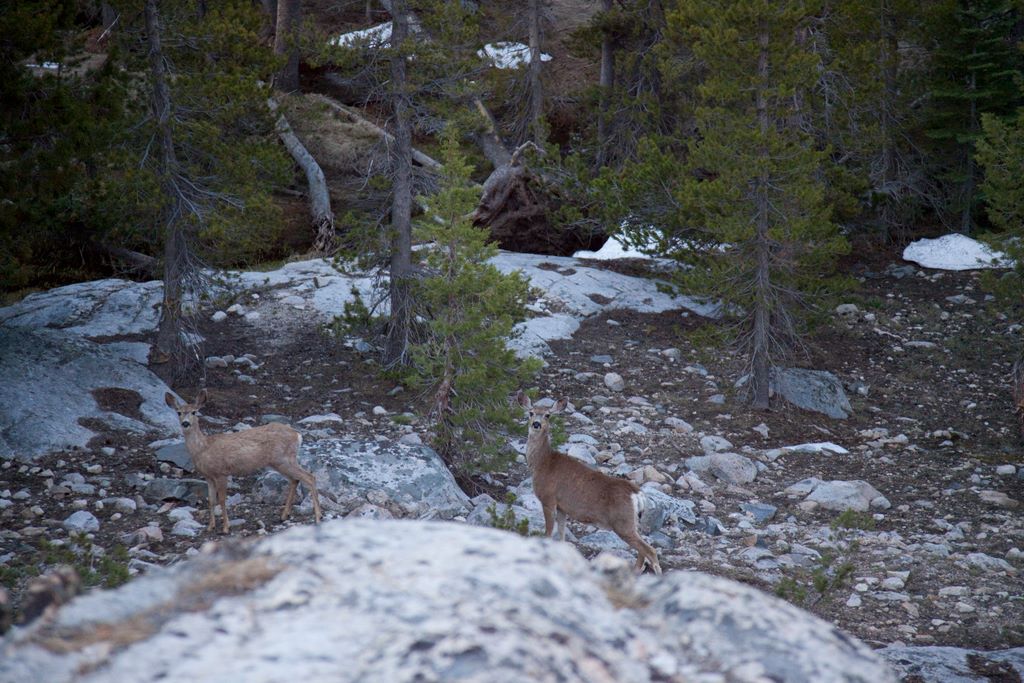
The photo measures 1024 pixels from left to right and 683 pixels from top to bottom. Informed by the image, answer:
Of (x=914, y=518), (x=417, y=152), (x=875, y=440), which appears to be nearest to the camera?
(x=914, y=518)

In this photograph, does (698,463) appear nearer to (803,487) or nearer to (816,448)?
(803,487)

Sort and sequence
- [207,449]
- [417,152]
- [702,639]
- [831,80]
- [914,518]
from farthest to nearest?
[417,152] → [831,80] → [914,518] → [207,449] → [702,639]

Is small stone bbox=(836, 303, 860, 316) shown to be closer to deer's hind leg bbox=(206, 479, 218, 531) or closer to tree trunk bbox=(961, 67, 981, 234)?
tree trunk bbox=(961, 67, 981, 234)

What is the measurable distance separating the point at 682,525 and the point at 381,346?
679cm

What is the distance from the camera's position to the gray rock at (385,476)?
10180mm

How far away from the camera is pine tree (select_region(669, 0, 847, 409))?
1401 cm

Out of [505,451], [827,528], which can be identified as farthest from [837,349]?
[505,451]

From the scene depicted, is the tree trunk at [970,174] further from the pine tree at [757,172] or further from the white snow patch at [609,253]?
the pine tree at [757,172]

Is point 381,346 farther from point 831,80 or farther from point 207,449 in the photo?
point 831,80

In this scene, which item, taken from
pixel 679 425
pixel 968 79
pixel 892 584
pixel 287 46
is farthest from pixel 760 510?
pixel 287 46

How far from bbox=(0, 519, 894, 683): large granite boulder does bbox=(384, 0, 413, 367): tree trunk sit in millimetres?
10682

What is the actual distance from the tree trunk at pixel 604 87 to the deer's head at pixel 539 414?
12.5 m

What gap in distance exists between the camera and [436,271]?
47.6 ft

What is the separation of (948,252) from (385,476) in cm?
1738
